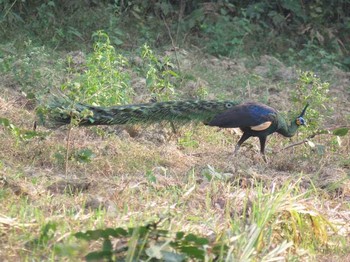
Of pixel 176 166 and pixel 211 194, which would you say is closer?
pixel 211 194

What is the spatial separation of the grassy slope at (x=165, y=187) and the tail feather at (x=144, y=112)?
22 cm

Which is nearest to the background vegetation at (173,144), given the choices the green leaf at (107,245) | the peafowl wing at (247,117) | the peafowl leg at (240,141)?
the green leaf at (107,245)

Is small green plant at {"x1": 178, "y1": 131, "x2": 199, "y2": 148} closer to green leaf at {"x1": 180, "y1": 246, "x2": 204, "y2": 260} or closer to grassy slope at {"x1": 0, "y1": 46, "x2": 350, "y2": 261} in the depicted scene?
grassy slope at {"x1": 0, "y1": 46, "x2": 350, "y2": 261}

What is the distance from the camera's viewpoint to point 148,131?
8180mm

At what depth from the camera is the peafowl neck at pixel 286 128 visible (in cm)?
784

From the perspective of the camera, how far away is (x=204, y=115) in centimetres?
777

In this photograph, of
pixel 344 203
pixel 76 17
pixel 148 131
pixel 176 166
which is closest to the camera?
pixel 344 203

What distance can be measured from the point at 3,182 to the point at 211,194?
57.4 inches

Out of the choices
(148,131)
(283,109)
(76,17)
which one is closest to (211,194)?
(148,131)

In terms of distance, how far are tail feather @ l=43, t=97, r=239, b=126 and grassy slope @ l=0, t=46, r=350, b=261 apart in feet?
0.72

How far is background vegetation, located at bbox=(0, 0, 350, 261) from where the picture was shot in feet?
15.9

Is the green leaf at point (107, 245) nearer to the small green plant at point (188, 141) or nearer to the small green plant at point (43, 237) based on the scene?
the small green plant at point (43, 237)

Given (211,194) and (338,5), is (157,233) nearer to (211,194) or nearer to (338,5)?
(211,194)

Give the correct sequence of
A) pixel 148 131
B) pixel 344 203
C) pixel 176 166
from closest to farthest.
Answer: pixel 344 203 → pixel 176 166 → pixel 148 131
